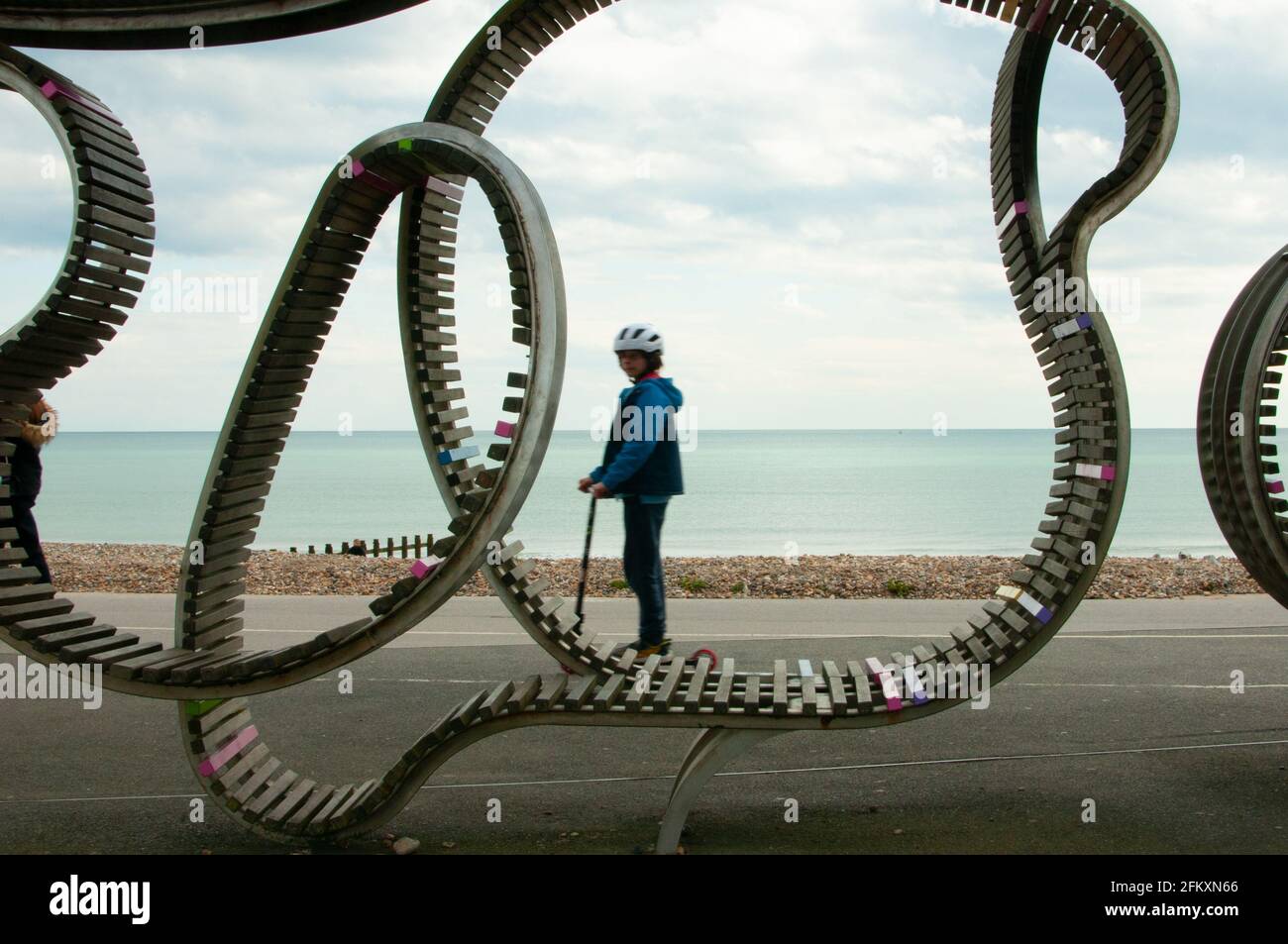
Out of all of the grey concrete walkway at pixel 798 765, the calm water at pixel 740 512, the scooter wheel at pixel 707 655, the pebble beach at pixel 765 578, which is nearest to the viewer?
the grey concrete walkway at pixel 798 765

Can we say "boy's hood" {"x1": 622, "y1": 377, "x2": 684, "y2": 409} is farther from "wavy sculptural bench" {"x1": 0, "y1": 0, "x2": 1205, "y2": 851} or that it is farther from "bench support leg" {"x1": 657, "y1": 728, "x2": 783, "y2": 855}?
"bench support leg" {"x1": 657, "y1": 728, "x2": 783, "y2": 855}

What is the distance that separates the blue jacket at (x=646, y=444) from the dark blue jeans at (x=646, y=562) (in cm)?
12

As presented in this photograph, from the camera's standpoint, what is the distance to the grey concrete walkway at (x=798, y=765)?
4555mm

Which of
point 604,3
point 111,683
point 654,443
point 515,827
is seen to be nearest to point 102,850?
point 111,683

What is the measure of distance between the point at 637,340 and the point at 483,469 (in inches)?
68.7

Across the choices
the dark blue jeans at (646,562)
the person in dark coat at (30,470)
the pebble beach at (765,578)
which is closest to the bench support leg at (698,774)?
the dark blue jeans at (646,562)

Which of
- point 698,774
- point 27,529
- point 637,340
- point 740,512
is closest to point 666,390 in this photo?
point 637,340

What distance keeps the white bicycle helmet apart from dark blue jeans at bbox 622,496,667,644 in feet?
2.62

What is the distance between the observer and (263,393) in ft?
15.3

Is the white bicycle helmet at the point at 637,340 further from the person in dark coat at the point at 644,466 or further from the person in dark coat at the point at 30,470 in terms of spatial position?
the person in dark coat at the point at 30,470

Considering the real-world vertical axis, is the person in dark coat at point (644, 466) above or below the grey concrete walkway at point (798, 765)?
above

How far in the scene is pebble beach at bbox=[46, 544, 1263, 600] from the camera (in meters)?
11.0

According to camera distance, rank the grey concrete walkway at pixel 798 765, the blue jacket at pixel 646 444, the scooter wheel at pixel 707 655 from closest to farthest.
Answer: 1. the grey concrete walkway at pixel 798 765
2. the scooter wheel at pixel 707 655
3. the blue jacket at pixel 646 444

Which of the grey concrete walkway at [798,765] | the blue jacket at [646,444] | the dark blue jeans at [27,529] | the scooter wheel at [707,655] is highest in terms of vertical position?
the blue jacket at [646,444]
